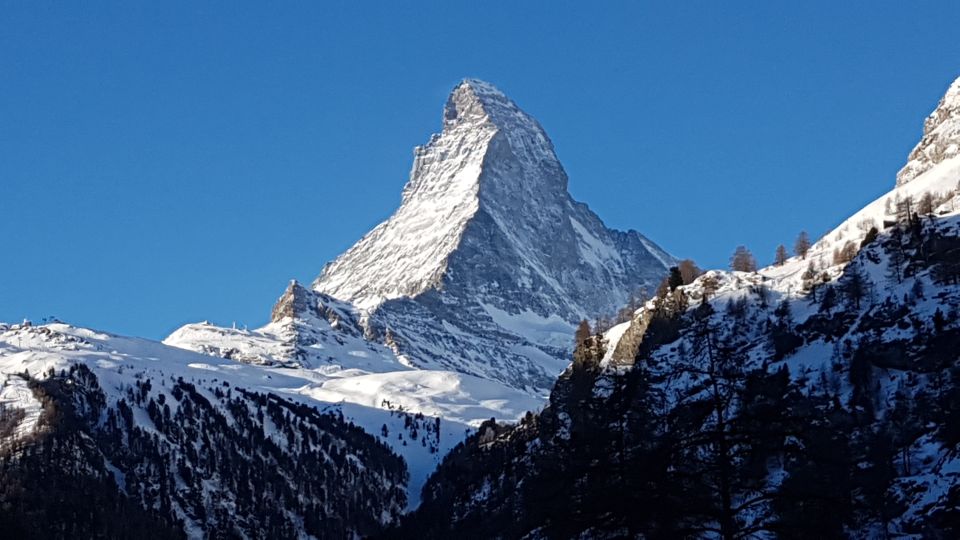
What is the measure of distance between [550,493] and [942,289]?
132371 millimetres

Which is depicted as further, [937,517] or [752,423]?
[937,517]

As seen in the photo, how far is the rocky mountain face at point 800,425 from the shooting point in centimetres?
3931

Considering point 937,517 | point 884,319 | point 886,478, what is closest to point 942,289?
point 884,319

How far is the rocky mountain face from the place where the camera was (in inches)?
1548

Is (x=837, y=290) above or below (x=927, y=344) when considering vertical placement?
above

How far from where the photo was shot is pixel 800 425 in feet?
176

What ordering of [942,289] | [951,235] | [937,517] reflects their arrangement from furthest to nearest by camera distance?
[951,235]
[942,289]
[937,517]

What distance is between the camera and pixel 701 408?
4066cm

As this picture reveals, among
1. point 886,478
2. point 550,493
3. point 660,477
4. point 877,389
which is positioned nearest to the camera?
point 660,477

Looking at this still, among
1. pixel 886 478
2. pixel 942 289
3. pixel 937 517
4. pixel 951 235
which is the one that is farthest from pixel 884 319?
pixel 937 517

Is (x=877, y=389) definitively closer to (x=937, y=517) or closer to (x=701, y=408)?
(x=937, y=517)

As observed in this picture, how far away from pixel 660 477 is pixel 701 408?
2.74 metres

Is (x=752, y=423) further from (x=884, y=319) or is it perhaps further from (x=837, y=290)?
(x=837, y=290)

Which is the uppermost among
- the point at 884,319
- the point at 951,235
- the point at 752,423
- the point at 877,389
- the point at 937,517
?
the point at 951,235
